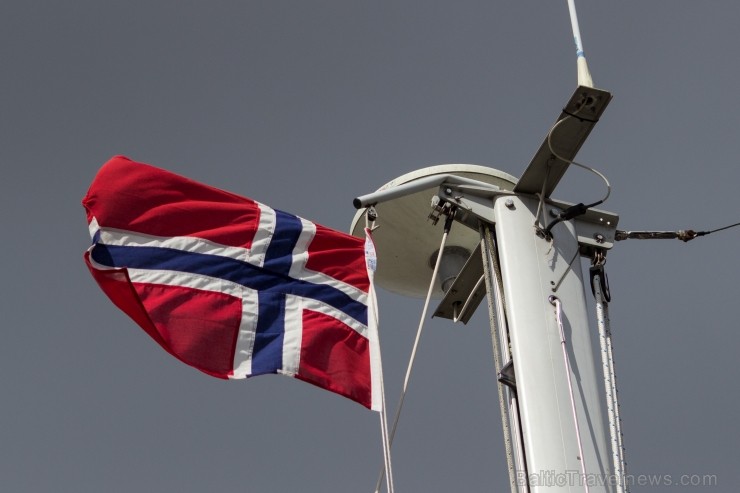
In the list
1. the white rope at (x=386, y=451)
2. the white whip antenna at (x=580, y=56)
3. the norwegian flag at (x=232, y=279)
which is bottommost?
the white rope at (x=386, y=451)

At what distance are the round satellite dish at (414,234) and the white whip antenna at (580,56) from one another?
1306mm

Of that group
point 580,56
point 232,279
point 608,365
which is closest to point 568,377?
point 608,365

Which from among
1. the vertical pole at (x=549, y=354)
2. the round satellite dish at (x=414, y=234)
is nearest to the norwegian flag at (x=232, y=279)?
the round satellite dish at (x=414, y=234)

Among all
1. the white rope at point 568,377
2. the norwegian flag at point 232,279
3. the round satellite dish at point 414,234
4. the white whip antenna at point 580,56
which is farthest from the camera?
the round satellite dish at point 414,234

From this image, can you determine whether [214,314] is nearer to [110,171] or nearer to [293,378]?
[293,378]

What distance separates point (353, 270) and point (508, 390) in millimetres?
2544

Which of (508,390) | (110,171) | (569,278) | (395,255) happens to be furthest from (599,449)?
(110,171)

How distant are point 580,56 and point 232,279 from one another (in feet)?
11.4

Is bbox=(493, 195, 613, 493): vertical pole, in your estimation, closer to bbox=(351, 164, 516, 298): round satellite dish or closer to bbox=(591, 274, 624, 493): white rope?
bbox=(591, 274, 624, 493): white rope

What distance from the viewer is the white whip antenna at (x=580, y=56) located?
950cm

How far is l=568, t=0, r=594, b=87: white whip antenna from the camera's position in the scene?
9500mm

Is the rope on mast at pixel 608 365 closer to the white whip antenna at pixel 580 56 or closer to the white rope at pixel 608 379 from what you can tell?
the white rope at pixel 608 379

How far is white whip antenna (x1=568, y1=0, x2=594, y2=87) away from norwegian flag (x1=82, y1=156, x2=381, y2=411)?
223cm

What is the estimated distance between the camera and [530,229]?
31.4 ft
